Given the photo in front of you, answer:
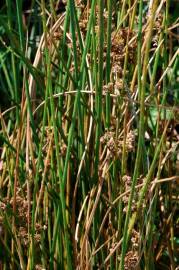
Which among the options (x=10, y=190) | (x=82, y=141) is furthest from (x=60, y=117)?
(x=10, y=190)

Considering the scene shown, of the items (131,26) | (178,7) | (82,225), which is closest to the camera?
(131,26)

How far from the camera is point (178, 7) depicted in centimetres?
214

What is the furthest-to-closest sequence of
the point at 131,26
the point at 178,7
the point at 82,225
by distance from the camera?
the point at 178,7 < the point at 82,225 < the point at 131,26

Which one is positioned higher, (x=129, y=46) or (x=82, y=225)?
(x=129, y=46)

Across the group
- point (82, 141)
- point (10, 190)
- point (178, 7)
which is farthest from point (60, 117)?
point (178, 7)

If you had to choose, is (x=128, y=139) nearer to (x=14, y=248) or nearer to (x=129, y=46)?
(x=129, y=46)

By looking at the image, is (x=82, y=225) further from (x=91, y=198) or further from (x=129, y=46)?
(x=129, y=46)

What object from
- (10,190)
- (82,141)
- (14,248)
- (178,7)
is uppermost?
(178,7)

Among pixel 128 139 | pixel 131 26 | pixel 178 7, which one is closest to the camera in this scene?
pixel 128 139

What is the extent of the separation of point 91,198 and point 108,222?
0.10 m

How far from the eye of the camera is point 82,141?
1.26m

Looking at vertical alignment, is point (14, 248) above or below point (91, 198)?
below

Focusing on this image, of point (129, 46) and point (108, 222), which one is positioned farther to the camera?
point (108, 222)

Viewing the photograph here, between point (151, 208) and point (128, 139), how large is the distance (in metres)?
0.14
